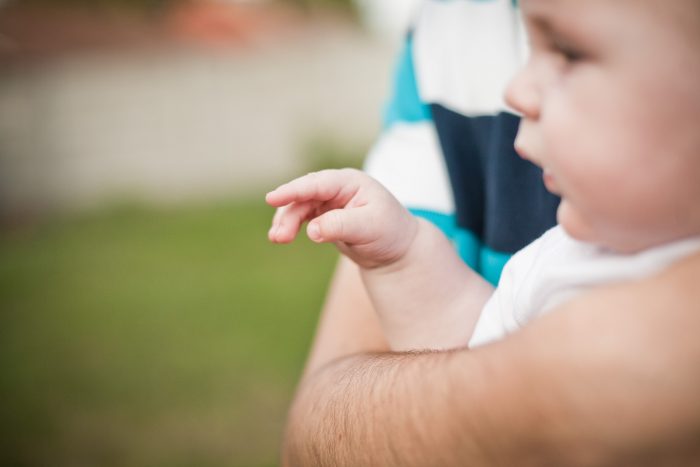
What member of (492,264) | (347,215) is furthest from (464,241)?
(347,215)

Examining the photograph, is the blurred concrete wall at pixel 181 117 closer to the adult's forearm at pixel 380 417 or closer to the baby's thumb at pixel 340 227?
the adult's forearm at pixel 380 417

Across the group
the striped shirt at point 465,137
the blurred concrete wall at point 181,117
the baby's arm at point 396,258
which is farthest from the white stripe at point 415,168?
the blurred concrete wall at point 181,117

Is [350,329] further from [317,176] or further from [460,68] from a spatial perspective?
[460,68]

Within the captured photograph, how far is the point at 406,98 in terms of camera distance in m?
1.49

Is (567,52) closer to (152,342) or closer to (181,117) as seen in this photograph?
(152,342)

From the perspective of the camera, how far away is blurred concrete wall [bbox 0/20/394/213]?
790 centimetres

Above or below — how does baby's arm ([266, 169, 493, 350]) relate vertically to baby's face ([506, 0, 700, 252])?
below

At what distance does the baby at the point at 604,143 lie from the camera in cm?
71

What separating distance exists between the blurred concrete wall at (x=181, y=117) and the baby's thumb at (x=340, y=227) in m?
7.57

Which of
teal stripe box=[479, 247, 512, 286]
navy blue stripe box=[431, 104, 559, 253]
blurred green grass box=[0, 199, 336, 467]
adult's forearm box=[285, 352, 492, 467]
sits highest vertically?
navy blue stripe box=[431, 104, 559, 253]

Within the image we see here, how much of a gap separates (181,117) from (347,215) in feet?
26.7

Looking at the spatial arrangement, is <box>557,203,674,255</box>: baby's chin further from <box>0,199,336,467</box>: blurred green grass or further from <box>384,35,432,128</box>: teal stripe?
<box>0,199,336,467</box>: blurred green grass

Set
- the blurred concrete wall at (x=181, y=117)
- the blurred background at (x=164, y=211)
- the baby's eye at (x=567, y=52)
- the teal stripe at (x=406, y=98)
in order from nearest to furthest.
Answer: the baby's eye at (x=567, y=52)
the teal stripe at (x=406, y=98)
the blurred background at (x=164, y=211)
the blurred concrete wall at (x=181, y=117)

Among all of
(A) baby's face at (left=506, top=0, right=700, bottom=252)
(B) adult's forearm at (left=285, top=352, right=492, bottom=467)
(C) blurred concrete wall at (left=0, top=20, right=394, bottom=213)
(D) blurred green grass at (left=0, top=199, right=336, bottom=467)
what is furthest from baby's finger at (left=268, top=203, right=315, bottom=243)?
(C) blurred concrete wall at (left=0, top=20, right=394, bottom=213)
